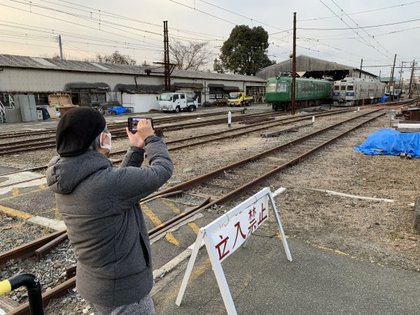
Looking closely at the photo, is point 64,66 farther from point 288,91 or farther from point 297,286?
point 297,286

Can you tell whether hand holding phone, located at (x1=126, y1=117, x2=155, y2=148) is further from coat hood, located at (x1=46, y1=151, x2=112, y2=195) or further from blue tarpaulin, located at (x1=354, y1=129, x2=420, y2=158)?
blue tarpaulin, located at (x1=354, y1=129, x2=420, y2=158)

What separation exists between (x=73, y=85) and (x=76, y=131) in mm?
32476

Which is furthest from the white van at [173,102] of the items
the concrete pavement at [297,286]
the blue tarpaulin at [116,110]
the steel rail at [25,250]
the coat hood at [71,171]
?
the coat hood at [71,171]

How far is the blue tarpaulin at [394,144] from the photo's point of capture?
1058 centimetres

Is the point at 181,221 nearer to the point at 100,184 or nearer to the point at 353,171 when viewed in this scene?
the point at 100,184

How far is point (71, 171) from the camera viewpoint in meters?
1.71

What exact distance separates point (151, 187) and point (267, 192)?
2.29 metres

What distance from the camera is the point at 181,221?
5070 mm

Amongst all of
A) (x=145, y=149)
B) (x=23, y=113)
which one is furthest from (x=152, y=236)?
(x=23, y=113)

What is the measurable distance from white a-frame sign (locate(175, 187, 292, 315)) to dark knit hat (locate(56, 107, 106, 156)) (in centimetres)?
139

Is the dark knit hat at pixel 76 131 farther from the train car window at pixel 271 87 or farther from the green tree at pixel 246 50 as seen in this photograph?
the green tree at pixel 246 50

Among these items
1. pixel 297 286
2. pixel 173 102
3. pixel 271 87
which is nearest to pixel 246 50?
pixel 271 87

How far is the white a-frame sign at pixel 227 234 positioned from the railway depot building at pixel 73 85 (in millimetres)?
26322

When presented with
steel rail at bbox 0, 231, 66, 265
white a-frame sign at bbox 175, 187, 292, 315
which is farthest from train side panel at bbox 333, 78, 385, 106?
steel rail at bbox 0, 231, 66, 265
